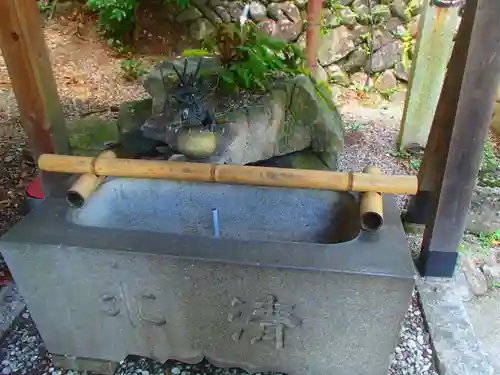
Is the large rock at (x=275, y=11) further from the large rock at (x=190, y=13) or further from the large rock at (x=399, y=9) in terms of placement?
the large rock at (x=399, y=9)

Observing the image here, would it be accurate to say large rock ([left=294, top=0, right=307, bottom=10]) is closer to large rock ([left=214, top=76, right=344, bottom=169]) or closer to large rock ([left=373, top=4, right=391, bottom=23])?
large rock ([left=373, top=4, right=391, bottom=23])

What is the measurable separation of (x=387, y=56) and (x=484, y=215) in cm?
256

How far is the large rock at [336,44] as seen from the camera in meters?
4.97

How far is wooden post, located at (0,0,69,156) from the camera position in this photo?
215 centimetres

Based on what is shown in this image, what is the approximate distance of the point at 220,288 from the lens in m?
1.58

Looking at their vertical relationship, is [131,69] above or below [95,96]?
above

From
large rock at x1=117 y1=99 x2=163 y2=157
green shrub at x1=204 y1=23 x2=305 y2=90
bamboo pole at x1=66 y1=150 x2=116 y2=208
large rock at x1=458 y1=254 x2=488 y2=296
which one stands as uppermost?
green shrub at x1=204 y1=23 x2=305 y2=90

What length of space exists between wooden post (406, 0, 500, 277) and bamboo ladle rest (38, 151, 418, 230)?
59 centimetres

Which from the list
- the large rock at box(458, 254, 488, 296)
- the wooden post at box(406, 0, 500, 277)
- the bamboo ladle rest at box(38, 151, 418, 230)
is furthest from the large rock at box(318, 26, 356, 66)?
the bamboo ladle rest at box(38, 151, 418, 230)

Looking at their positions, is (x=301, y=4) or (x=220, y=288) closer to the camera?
(x=220, y=288)

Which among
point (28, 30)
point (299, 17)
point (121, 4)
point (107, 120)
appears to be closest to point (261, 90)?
point (28, 30)

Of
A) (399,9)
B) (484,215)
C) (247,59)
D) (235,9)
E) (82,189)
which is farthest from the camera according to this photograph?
(235,9)

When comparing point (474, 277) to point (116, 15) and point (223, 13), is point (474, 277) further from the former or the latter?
point (116, 15)

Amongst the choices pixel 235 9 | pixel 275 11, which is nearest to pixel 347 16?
pixel 275 11
